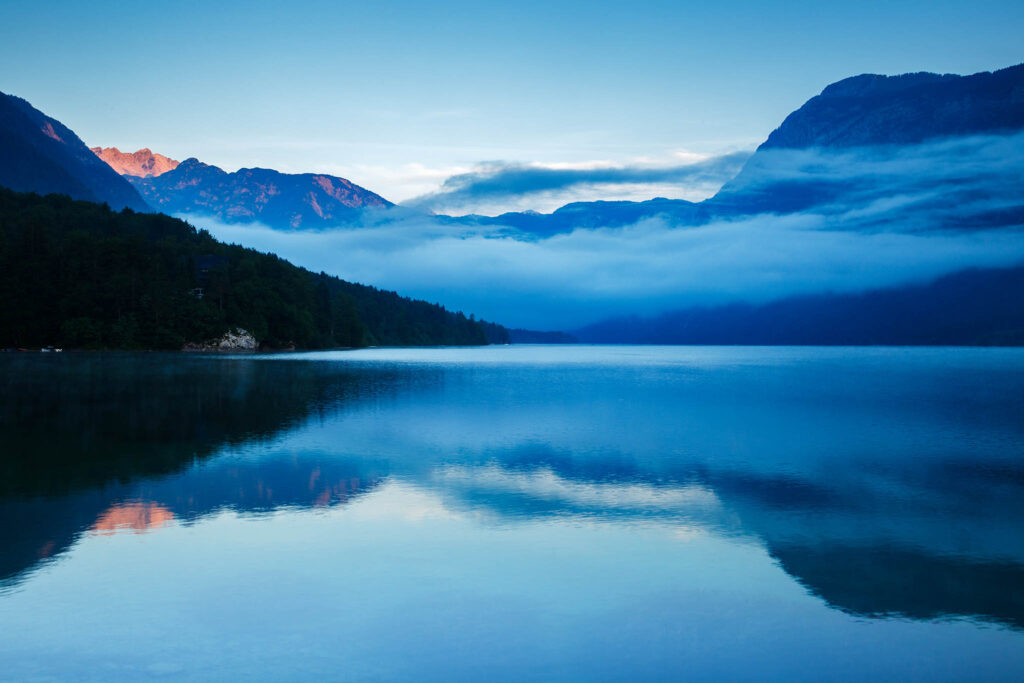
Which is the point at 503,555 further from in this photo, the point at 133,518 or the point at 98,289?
the point at 98,289

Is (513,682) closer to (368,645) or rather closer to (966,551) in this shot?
(368,645)

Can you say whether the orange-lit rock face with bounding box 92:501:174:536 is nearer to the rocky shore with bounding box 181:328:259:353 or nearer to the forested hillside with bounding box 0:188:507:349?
the forested hillside with bounding box 0:188:507:349

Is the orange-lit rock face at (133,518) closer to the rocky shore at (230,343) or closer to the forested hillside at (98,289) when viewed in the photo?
the forested hillside at (98,289)

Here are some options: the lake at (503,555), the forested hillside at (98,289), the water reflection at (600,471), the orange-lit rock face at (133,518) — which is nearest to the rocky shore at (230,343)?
the forested hillside at (98,289)

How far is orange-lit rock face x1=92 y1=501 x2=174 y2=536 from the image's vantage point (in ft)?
57.3

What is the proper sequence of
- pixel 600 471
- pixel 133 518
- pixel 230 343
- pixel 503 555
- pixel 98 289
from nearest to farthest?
pixel 503 555 → pixel 133 518 → pixel 600 471 → pixel 98 289 → pixel 230 343

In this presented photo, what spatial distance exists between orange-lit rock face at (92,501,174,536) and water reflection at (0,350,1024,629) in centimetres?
9

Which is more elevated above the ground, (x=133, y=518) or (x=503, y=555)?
(x=133, y=518)

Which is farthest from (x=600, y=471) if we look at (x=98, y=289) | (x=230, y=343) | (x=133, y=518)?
(x=230, y=343)

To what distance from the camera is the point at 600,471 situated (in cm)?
2662

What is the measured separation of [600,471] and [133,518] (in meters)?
16.5

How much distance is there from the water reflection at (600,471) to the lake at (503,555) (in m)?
0.16

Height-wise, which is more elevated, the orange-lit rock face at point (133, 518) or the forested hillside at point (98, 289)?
the forested hillside at point (98, 289)

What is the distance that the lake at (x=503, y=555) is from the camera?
35.4 ft
